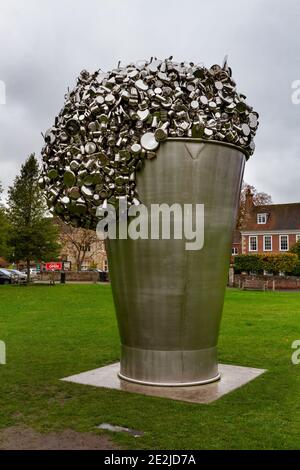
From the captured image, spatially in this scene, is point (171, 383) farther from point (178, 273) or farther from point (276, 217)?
point (276, 217)

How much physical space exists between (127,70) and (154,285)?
136 inches

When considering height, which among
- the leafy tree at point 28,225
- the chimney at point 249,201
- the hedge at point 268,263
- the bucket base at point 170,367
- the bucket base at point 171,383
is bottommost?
the bucket base at point 171,383

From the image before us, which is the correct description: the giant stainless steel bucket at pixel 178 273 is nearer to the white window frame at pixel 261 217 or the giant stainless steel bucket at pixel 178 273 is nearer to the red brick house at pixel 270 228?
the red brick house at pixel 270 228

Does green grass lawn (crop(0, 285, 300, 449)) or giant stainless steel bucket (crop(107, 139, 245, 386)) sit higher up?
giant stainless steel bucket (crop(107, 139, 245, 386))

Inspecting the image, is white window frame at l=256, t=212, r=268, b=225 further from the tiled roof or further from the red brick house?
the tiled roof

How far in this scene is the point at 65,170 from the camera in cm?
751

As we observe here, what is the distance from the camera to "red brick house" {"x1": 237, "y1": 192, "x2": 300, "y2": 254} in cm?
5850

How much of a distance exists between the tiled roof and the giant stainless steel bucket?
5112 centimetres

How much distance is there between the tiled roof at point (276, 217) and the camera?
58.6 m

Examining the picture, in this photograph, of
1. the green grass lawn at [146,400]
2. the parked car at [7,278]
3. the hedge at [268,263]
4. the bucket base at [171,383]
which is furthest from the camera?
the hedge at [268,263]

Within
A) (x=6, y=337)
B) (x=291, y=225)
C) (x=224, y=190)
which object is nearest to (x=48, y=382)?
(x=224, y=190)

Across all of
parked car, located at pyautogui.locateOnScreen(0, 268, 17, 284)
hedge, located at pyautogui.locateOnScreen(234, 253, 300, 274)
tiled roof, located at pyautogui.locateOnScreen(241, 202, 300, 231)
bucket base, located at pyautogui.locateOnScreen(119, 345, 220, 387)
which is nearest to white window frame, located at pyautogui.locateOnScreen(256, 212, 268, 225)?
tiled roof, located at pyautogui.locateOnScreen(241, 202, 300, 231)

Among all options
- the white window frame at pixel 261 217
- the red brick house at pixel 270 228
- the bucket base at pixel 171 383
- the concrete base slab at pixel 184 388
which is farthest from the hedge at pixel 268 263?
the bucket base at pixel 171 383
